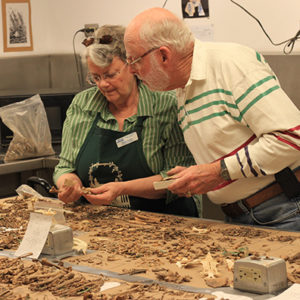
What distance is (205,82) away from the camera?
232 cm

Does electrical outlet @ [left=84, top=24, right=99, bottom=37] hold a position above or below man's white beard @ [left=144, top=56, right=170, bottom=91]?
above

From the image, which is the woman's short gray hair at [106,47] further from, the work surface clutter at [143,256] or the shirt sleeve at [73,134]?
the work surface clutter at [143,256]

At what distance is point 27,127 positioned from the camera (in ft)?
13.0

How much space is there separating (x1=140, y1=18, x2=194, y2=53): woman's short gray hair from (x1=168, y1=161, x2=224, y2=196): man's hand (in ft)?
1.59

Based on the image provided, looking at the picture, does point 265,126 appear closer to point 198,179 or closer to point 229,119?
point 229,119

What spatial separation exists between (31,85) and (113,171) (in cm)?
241

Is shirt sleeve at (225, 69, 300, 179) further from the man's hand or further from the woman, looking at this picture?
the woman

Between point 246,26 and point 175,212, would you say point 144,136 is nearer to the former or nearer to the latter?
point 175,212

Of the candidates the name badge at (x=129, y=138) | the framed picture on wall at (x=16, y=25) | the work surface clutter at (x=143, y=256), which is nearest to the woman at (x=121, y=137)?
the name badge at (x=129, y=138)

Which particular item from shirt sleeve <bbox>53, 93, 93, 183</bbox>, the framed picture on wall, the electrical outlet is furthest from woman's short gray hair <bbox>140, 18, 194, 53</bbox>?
the framed picture on wall

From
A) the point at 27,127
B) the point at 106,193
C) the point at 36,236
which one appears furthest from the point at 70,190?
the point at 27,127

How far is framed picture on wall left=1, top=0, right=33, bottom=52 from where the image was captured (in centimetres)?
490

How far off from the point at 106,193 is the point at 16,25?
2817mm

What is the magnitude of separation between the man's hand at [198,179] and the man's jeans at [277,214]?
0.18m
